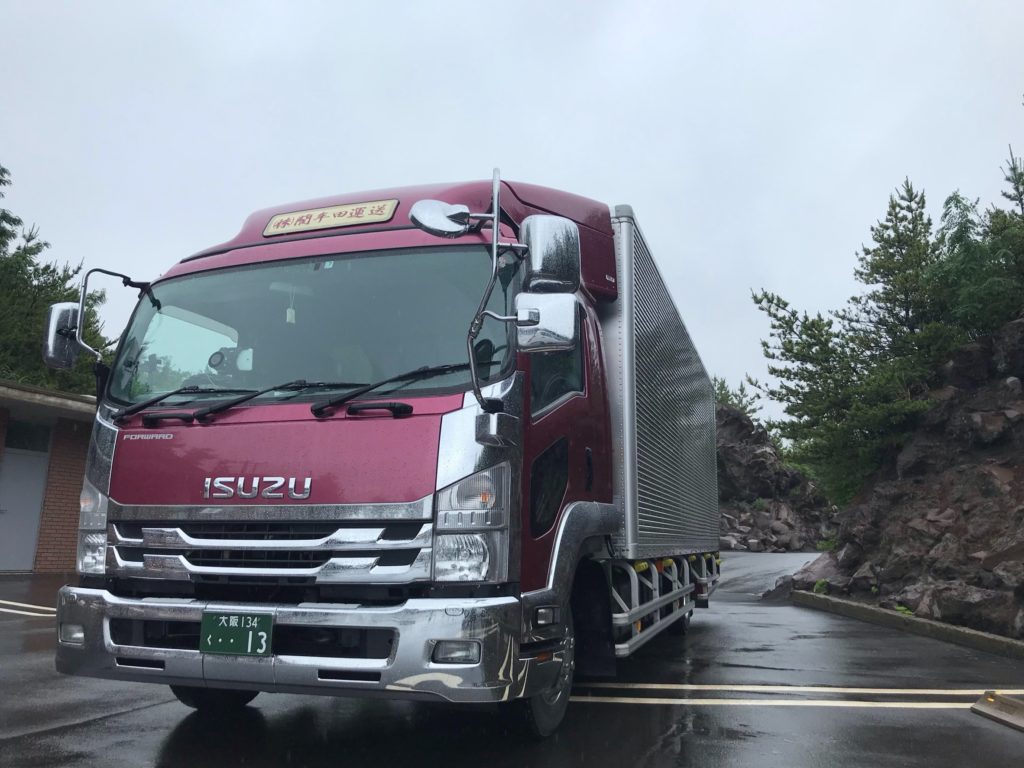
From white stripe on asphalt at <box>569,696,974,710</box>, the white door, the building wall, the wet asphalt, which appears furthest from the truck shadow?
the white door

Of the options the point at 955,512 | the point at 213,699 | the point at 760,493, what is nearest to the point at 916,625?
Result: the point at 955,512

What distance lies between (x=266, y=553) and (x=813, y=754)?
10.1 feet

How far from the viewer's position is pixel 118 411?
14.0ft

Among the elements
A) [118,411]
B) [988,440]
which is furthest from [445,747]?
[988,440]

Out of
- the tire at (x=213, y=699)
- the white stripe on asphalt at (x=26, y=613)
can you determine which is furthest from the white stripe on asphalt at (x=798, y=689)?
the white stripe on asphalt at (x=26, y=613)

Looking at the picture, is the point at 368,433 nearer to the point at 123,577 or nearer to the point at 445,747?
the point at 123,577

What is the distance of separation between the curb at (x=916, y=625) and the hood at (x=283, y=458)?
7.96 metres

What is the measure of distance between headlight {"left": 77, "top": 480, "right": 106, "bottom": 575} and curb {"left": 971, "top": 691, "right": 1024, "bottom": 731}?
17.7 ft

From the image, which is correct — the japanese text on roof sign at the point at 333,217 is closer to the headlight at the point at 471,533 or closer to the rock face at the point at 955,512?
the headlight at the point at 471,533

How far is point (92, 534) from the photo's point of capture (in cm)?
411

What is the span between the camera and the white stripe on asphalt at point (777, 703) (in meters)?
5.70

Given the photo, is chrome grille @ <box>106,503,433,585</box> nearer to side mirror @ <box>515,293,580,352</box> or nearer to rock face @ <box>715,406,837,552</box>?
side mirror @ <box>515,293,580,352</box>

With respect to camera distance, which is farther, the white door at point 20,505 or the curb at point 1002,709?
the white door at point 20,505

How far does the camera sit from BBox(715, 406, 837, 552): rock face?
41.1 metres
